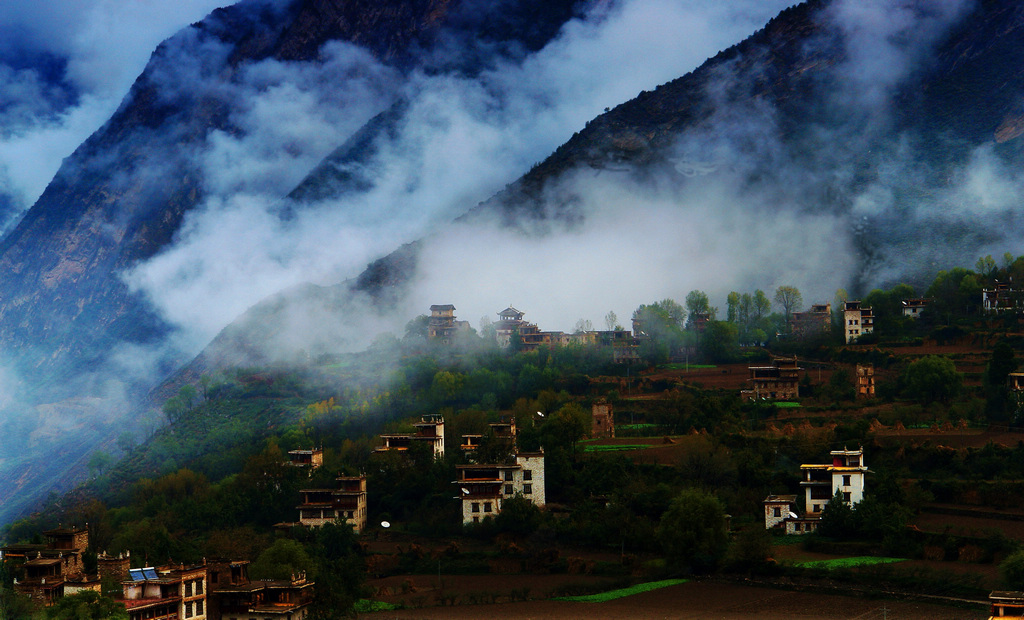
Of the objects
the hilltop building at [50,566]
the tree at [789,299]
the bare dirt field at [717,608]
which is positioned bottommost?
the bare dirt field at [717,608]

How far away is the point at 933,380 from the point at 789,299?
25.6m

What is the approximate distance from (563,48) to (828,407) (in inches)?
2568

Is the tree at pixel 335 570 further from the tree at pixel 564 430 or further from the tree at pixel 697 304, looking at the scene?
the tree at pixel 697 304

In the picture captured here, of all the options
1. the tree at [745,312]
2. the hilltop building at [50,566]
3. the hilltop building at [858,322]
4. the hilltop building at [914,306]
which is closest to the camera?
the hilltop building at [50,566]

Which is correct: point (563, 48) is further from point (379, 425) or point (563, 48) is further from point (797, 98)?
point (379, 425)

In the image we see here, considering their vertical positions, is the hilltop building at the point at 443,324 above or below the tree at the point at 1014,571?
above

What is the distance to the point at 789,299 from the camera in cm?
7681

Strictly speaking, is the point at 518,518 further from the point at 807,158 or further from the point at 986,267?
the point at 807,158

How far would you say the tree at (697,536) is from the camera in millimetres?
39688

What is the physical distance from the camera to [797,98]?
341 ft

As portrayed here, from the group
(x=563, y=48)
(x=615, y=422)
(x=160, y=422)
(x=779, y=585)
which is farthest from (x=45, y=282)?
(x=779, y=585)

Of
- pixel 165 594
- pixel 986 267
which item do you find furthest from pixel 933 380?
pixel 165 594

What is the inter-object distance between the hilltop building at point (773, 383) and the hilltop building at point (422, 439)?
1281 cm

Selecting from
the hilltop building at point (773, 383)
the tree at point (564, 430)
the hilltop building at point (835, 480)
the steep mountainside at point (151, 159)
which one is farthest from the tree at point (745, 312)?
the steep mountainside at point (151, 159)
